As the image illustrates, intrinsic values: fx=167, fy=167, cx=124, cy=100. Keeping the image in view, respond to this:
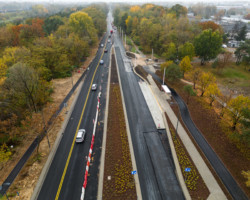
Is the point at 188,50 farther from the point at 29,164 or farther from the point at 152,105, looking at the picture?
the point at 29,164

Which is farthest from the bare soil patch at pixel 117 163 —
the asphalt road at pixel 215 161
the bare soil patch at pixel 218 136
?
the bare soil patch at pixel 218 136

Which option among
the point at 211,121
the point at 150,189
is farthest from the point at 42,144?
the point at 211,121

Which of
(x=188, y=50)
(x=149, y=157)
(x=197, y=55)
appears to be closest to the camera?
(x=149, y=157)

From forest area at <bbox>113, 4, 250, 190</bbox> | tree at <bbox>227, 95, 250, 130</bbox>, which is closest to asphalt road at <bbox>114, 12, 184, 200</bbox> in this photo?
forest area at <bbox>113, 4, 250, 190</bbox>

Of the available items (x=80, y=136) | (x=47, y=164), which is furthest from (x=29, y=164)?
(x=80, y=136)

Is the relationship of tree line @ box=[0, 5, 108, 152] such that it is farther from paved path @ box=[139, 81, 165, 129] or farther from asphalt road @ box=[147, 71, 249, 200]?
asphalt road @ box=[147, 71, 249, 200]
